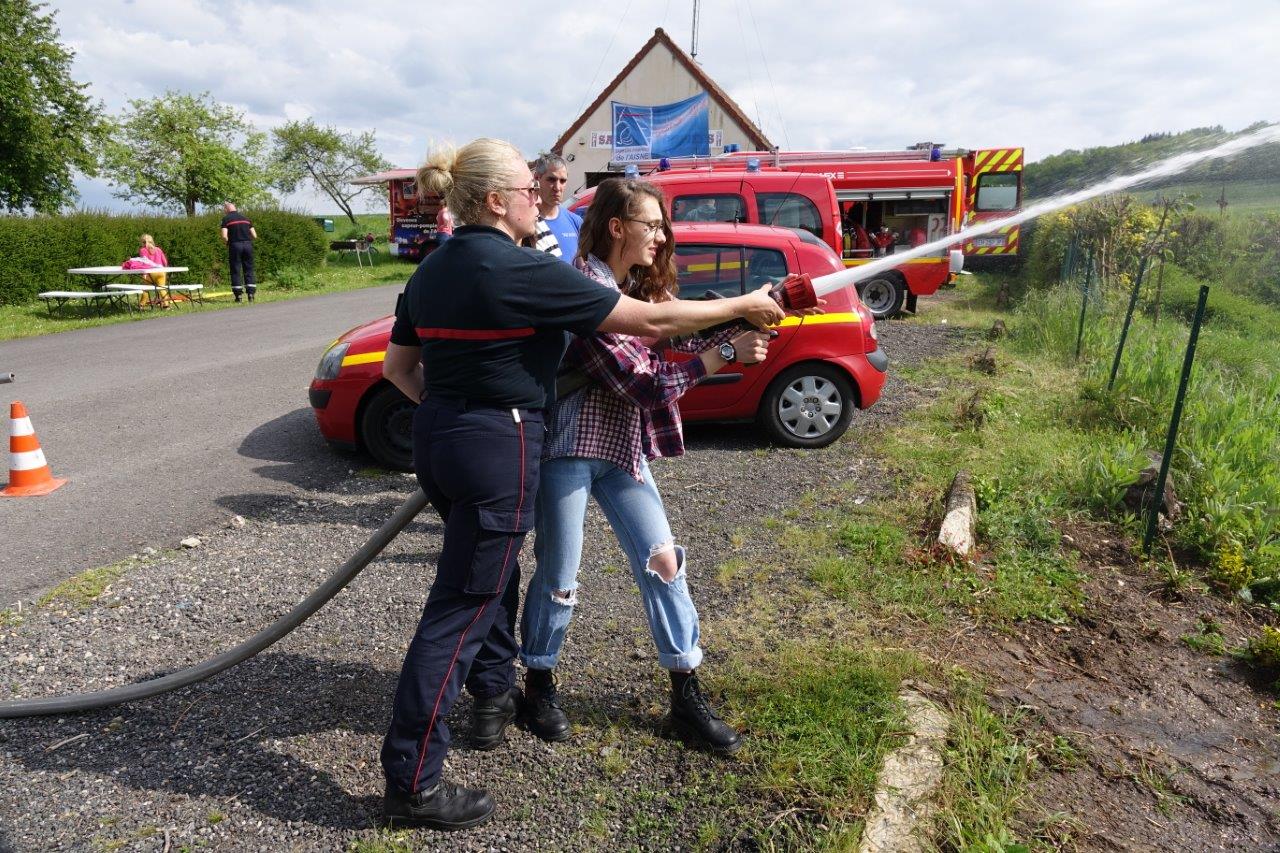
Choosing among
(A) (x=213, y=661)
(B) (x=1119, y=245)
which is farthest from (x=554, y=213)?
(B) (x=1119, y=245)

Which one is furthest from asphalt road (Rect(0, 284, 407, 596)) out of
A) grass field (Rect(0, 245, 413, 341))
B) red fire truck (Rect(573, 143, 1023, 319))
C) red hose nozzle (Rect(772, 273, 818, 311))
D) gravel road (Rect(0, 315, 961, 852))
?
red fire truck (Rect(573, 143, 1023, 319))

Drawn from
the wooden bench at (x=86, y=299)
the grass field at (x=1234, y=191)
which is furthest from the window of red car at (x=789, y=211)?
the wooden bench at (x=86, y=299)

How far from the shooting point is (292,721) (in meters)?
3.03

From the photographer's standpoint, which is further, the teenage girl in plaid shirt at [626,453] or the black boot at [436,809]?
the teenage girl in plaid shirt at [626,453]

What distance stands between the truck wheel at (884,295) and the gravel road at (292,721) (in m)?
10.7

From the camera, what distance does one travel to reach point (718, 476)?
5910 mm

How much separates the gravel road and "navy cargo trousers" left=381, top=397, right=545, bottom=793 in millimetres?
362

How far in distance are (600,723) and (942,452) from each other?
4.08 m

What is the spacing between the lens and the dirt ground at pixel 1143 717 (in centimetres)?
258

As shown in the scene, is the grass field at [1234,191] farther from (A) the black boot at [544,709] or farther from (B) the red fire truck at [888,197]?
(A) the black boot at [544,709]

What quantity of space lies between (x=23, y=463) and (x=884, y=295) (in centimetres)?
1272

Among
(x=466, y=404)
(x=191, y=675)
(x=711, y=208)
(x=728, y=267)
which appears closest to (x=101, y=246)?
(x=711, y=208)

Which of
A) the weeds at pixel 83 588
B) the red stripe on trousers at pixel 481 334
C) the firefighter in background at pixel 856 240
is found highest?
the firefighter in background at pixel 856 240

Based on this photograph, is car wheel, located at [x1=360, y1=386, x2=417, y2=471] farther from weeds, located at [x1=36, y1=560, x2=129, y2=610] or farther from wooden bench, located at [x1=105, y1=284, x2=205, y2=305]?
wooden bench, located at [x1=105, y1=284, x2=205, y2=305]
